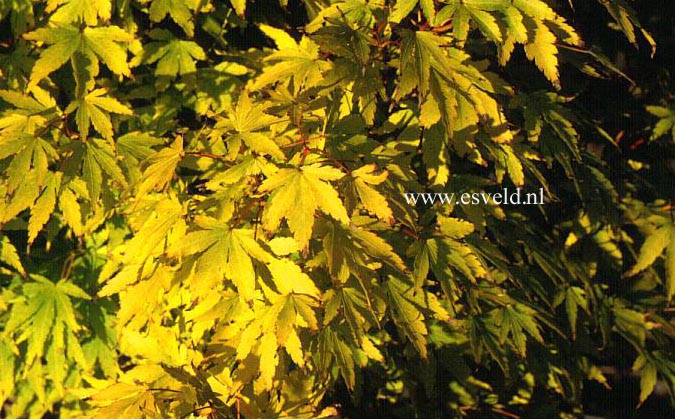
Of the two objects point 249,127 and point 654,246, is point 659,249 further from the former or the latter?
point 249,127

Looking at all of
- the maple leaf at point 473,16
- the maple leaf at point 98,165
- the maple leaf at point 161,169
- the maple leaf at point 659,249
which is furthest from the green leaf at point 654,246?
the maple leaf at point 98,165

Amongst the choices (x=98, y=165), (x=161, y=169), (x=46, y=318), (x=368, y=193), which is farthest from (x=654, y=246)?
(x=46, y=318)

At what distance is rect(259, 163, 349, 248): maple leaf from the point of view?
1.41 m

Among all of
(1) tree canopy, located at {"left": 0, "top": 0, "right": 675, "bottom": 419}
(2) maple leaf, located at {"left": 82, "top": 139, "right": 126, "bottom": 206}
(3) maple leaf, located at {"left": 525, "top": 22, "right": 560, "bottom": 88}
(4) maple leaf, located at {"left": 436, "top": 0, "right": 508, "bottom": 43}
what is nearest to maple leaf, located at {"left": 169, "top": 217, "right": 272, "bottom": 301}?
(1) tree canopy, located at {"left": 0, "top": 0, "right": 675, "bottom": 419}

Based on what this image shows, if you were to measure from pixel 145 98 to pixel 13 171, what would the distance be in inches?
26.3

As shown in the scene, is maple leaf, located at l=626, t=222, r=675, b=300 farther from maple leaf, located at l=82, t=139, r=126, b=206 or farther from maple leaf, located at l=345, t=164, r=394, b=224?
maple leaf, located at l=82, t=139, r=126, b=206

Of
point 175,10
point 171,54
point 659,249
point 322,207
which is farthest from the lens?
point 659,249

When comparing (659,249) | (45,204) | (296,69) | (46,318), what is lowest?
(46,318)

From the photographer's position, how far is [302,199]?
56.1 inches

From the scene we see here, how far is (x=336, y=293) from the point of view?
1.65 metres

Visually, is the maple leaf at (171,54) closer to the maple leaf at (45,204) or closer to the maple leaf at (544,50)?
the maple leaf at (45,204)

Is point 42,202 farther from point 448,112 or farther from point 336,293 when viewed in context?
point 448,112

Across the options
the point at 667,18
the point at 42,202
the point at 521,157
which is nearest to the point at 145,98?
the point at 42,202

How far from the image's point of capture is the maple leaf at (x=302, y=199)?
55.3 inches
